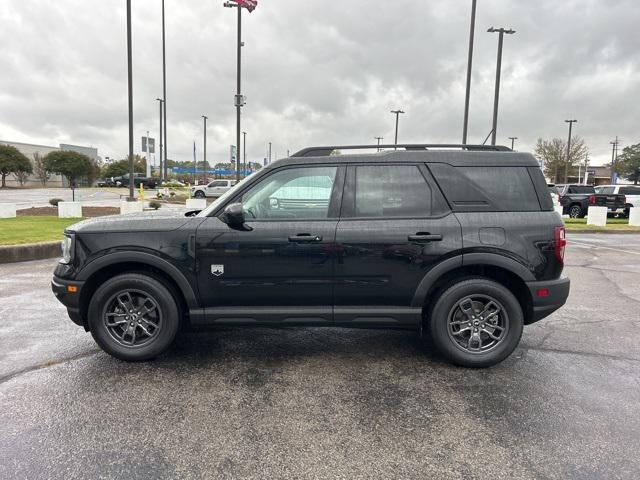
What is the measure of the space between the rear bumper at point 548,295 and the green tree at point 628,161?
107031mm

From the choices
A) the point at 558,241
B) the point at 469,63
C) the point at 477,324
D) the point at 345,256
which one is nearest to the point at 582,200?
the point at 469,63

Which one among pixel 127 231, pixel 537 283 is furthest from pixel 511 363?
pixel 127 231

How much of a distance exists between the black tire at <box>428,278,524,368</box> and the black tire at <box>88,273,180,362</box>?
2.30m

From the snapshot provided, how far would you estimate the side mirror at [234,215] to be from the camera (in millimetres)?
3572

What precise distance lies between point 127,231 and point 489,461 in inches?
126

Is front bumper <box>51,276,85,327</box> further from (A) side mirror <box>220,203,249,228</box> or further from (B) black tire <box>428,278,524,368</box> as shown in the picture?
(B) black tire <box>428,278,524,368</box>

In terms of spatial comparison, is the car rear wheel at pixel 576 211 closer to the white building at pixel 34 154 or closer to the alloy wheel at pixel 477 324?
the alloy wheel at pixel 477 324

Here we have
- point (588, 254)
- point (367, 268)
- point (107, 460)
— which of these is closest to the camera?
point (107, 460)

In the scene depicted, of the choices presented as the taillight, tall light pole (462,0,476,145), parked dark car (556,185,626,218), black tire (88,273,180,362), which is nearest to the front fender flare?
black tire (88,273,180,362)

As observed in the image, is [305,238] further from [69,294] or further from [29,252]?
[29,252]

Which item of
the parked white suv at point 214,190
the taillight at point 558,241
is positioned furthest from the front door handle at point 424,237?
the parked white suv at point 214,190

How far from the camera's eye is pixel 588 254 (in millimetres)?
10633

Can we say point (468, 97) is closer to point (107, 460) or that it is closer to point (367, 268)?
point (367, 268)

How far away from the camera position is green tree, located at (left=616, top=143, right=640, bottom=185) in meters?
92.0
